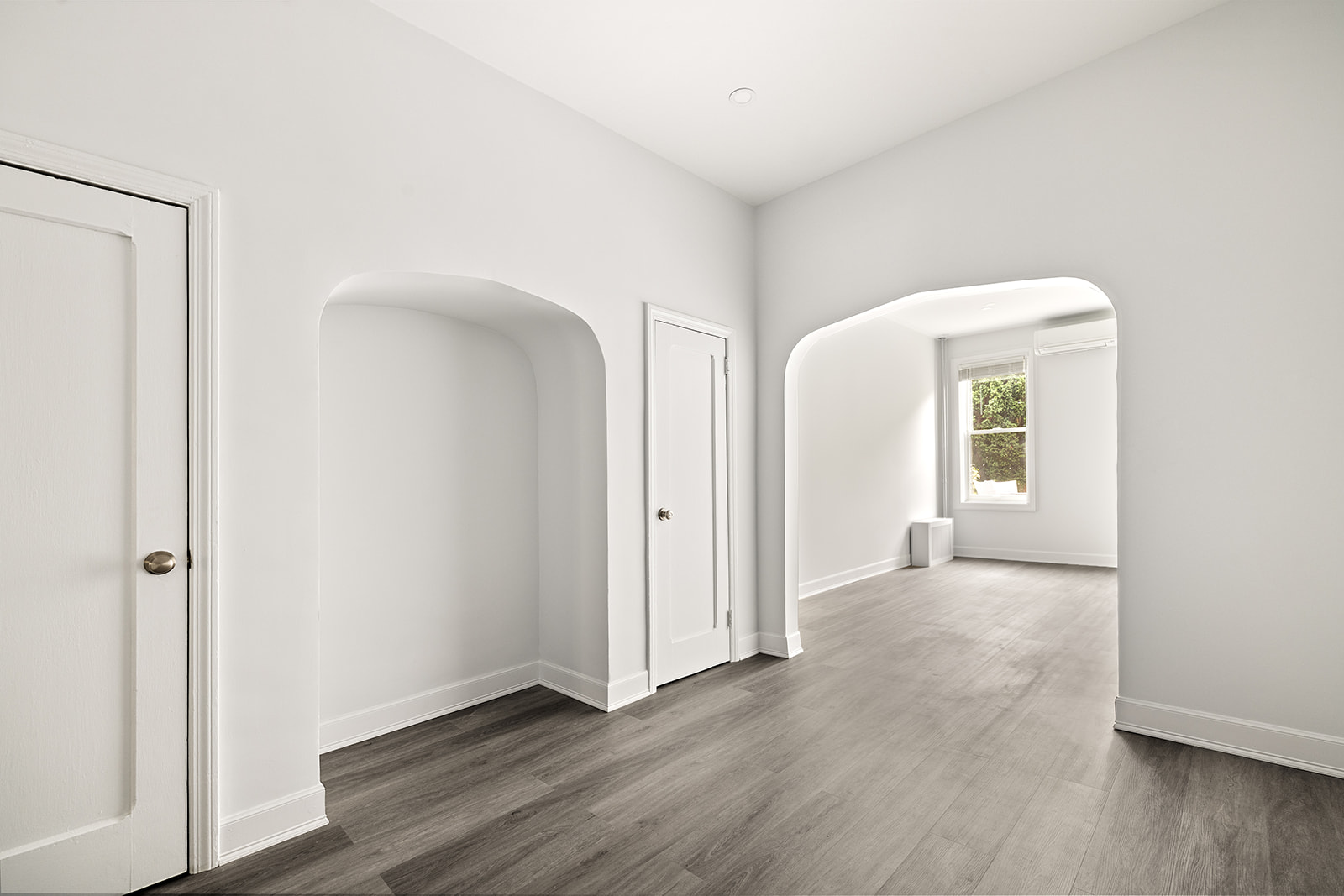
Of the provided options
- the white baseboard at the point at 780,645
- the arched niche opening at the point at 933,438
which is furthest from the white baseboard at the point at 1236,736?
the arched niche opening at the point at 933,438

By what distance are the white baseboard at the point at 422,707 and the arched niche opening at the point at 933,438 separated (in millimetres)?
3309

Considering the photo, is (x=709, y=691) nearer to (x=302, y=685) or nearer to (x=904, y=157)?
(x=302, y=685)

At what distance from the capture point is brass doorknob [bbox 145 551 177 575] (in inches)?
76.3

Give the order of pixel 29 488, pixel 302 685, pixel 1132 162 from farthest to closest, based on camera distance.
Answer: pixel 1132 162 → pixel 302 685 → pixel 29 488

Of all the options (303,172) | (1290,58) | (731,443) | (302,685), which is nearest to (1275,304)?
(1290,58)

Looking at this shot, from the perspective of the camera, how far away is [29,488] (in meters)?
1.79

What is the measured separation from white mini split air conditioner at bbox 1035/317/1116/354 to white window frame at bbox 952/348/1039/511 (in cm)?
24

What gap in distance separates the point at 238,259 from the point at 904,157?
3474mm

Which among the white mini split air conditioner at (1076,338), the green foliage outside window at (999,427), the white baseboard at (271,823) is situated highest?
the white mini split air conditioner at (1076,338)

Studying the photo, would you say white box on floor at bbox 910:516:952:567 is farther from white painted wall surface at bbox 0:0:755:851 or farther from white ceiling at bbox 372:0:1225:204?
white painted wall surface at bbox 0:0:755:851

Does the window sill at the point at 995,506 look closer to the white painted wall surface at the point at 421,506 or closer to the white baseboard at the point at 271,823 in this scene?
the white painted wall surface at the point at 421,506

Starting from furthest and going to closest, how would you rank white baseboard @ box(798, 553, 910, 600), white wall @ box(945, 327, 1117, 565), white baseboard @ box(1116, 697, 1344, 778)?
white wall @ box(945, 327, 1117, 565) → white baseboard @ box(798, 553, 910, 600) → white baseboard @ box(1116, 697, 1344, 778)

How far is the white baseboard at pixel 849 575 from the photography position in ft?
20.4

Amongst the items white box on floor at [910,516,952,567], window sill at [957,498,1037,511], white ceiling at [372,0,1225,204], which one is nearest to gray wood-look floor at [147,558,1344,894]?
white ceiling at [372,0,1225,204]
